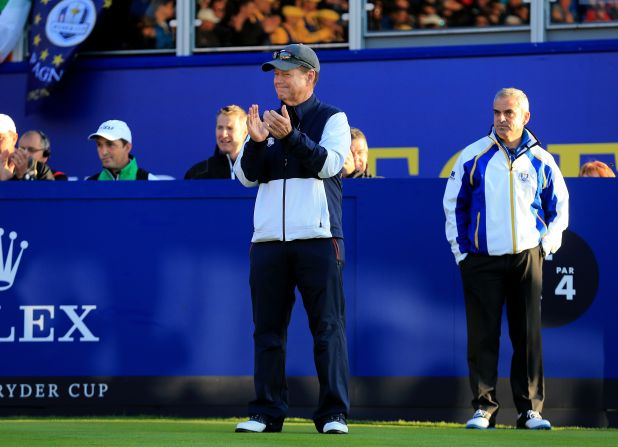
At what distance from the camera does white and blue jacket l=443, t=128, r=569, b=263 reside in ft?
25.8

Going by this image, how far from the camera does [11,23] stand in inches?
490

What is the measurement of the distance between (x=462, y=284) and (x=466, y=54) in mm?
3258

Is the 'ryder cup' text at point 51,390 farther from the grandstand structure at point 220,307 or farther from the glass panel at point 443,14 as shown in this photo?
the glass panel at point 443,14

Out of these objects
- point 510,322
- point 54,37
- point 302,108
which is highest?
point 54,37

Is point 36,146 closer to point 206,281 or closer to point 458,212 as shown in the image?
point 206,281

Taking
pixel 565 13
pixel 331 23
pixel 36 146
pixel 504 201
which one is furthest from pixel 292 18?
pixel 504 201

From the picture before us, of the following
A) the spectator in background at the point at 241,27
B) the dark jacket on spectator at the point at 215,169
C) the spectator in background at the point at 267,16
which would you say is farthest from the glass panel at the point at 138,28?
the dark jacket on spectator at the point at 215,169

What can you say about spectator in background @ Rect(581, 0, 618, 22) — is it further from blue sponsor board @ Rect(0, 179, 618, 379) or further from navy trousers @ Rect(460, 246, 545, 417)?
navy trousers @ Rect(460, 246, 545, 417)

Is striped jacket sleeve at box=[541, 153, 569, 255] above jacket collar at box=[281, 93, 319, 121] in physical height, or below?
below

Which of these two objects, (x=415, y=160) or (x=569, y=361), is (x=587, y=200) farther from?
(x=415, y=160)

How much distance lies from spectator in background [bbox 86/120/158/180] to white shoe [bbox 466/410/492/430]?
2836 mm

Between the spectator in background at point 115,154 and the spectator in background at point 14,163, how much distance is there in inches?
15.2

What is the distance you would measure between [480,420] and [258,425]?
4.99 feet

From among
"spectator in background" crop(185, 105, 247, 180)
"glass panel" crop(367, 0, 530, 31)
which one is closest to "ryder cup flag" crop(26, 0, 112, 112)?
"glass panel" crop(367, 0, 530, 31)
